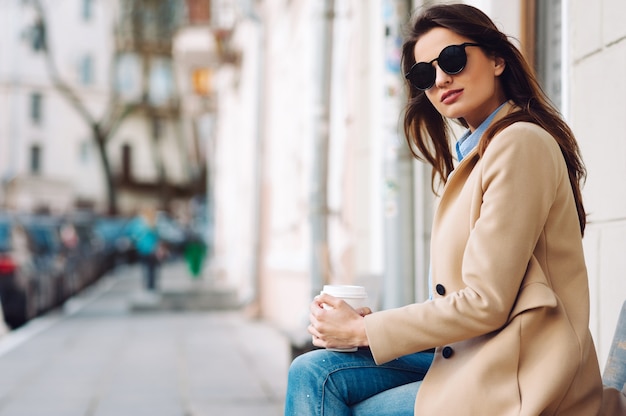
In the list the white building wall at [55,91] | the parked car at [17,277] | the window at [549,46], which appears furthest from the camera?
the white building wall at [55,91]

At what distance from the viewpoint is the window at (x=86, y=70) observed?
48.7m

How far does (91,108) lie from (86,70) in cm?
219

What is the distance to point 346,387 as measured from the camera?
2.14 metres

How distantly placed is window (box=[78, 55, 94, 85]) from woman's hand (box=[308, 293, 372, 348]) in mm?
48897

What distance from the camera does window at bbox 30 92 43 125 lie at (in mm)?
47000

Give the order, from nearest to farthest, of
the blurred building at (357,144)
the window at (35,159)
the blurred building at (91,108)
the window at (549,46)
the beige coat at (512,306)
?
the beige coat at (512,306) → the blurred building at (357,144) → the window at (549,46) → the blurred building at (91,108) → the window at (35,159)

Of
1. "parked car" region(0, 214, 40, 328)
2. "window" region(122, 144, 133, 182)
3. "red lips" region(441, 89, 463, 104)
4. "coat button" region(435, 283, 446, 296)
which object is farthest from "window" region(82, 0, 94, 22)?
"coat button" region(435, 283, 446, 296)

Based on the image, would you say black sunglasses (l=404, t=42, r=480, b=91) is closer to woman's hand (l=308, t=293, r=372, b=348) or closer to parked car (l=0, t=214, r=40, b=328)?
woman's hand (l=308, t=293, r=372, b=348)

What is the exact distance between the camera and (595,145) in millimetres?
3229

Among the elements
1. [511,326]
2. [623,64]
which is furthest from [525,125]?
[623,64]

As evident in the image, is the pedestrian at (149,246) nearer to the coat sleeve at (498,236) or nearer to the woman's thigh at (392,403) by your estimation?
the woman's thigh at (392,403)

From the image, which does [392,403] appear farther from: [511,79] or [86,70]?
[86,70]

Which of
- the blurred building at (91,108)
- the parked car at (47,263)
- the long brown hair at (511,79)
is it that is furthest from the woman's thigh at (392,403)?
the blurred building at (91,108)

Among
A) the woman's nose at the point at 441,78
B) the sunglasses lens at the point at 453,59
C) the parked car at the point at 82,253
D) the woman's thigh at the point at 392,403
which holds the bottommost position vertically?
the parked car at the point at 82,253
